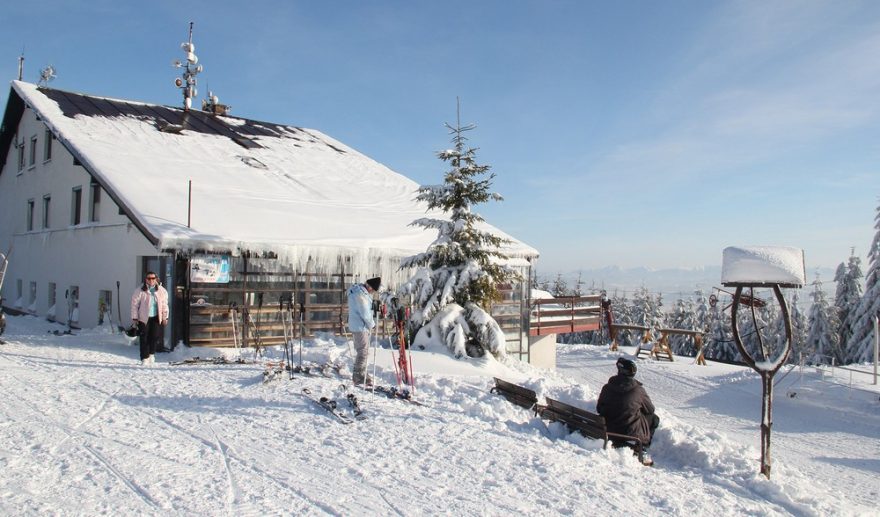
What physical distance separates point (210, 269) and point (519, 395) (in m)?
6.79

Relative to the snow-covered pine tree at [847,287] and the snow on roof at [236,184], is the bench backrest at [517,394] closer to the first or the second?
the snow on roof at [236,184]

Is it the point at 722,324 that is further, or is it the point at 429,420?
the point at 722,324

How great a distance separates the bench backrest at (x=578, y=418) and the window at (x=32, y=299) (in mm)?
16984

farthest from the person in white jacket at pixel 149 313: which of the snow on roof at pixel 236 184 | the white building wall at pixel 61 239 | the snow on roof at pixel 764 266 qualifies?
the snow on roof at pixel 764 266

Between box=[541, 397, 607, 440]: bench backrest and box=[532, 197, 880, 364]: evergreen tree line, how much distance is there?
18.2 feet

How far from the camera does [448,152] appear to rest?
41.8 feet

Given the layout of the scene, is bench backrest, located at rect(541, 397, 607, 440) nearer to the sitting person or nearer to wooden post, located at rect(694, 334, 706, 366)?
the sitting person

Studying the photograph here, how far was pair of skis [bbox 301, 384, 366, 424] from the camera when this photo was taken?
674 cm

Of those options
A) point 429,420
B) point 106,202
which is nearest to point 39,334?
point 106,202

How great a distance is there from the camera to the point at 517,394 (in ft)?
27.0

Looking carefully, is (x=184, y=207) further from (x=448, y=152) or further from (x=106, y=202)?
(x=448, y=152)

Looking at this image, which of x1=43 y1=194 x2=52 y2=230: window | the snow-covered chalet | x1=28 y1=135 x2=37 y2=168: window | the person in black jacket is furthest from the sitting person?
x1=28 y1=135 x2=37 y2=168: window

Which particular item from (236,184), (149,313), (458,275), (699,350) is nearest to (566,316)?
(699,350)

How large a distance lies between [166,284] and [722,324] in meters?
41.1
